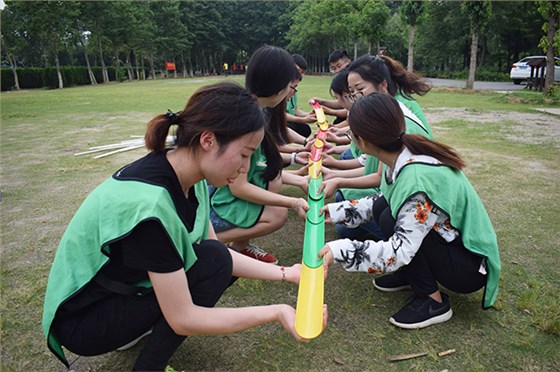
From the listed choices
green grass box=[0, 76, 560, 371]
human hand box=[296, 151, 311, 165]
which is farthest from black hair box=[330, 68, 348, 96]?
green grass box=[0, 76, 560, 371]

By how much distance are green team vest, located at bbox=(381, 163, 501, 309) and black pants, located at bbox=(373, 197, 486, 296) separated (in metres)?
0.06

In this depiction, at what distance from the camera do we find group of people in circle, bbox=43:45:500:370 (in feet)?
4.46

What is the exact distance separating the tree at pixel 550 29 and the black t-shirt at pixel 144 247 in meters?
15.8

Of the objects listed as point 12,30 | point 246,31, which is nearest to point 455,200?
point 12,30

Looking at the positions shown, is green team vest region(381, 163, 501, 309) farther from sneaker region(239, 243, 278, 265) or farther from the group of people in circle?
sneaker region(239, 243, 278, 265)

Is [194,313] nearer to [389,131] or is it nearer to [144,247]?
[144,247]

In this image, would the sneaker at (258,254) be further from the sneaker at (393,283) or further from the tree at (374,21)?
the tree at (374,21)

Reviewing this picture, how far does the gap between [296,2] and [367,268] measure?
2574 inches

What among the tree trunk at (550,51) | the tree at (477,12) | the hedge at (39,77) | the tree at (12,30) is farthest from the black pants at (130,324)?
the tree at (12,30)

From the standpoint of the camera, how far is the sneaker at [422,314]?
2.05 meters

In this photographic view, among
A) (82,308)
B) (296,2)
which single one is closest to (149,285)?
(82,308)

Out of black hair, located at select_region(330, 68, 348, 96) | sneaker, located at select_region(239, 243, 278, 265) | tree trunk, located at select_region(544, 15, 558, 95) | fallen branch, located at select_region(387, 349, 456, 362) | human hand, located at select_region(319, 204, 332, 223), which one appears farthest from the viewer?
tree trunk, located at select_region(544, 15, 558, 95)

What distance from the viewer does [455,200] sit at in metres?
1.86

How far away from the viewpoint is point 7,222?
360 cm
